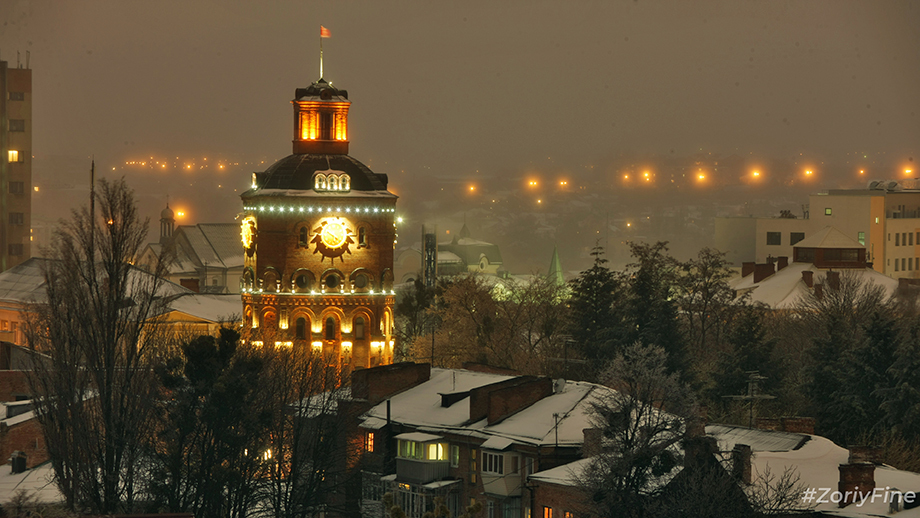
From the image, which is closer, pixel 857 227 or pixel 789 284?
pixel 789 284

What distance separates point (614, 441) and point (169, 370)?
14230 millimetres

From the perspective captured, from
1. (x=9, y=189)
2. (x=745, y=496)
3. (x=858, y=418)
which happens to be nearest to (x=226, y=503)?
(x=745, y=496)

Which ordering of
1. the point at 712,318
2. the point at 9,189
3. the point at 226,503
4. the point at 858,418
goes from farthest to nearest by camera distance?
the point at 9,189 < the point at 712,318 < the point at 858,418 < the point at 226,503

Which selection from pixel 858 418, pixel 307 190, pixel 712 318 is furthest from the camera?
pixel 712 318

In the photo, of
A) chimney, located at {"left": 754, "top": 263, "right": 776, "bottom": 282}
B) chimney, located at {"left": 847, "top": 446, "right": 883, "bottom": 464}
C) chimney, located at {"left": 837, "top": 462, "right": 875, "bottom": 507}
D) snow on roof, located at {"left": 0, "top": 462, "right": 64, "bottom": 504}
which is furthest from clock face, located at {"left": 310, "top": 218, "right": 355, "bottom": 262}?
chimney, located at {"left": 837, "top": 462, "right": 875, "bottom": 507}

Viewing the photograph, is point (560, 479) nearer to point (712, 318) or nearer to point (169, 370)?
point (169, 370)

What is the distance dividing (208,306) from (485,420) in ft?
181

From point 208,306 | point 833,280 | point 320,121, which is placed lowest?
point 208,306

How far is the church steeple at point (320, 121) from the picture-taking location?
95.6 m

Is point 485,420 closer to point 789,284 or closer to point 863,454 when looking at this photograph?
point 863,454

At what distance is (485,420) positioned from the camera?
63750 mm

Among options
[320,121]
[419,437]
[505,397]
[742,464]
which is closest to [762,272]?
[320,121]

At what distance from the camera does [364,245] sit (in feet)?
310

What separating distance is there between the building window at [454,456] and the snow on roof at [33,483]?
45.0 ft
